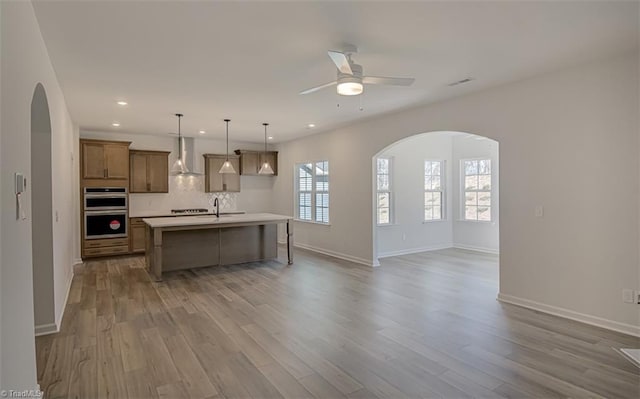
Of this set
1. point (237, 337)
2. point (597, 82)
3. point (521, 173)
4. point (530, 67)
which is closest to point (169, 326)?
point (237, 337)

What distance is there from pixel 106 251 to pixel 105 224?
0.53 meters

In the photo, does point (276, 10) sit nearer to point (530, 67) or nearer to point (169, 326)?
point (530, 67)

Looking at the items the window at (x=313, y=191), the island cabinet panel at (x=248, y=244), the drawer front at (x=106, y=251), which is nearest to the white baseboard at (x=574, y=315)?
the island cabinet panel at (x=248, y=244)

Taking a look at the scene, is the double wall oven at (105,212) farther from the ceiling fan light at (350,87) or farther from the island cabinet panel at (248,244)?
the ceiling fan light at (350,87)

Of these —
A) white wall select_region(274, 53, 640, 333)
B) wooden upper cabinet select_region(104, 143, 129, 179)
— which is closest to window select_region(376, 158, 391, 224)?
white wall select_region(274, 53, 640, 333)

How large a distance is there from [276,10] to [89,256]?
21.1ft

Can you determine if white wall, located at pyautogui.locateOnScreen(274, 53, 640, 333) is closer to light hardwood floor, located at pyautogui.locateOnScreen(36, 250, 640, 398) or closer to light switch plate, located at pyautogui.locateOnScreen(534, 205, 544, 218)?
light switch plate, located at pyautogui.locateOnScreen(534, 205, 544, 218)

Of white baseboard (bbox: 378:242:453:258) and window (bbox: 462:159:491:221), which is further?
window (bbox: 462:159:491:221)

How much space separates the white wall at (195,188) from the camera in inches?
308

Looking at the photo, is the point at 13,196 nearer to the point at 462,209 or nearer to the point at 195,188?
the point at 195,188

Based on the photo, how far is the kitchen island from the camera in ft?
18.2

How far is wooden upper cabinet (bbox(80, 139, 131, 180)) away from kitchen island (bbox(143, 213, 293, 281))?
5.03 feet

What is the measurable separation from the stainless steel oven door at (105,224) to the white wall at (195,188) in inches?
24.0

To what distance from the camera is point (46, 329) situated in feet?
11.2
